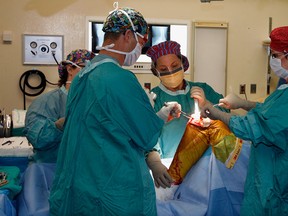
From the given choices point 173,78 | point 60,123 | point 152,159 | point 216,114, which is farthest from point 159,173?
point 173,78

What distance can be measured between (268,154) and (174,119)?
0.89 m

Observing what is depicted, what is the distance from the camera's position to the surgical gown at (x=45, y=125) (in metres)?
2.08

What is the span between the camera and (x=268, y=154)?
5.65ft

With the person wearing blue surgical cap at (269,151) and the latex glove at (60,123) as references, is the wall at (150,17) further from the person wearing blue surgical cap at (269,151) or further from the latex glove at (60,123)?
the person wearing blue surgical cap at (269,151)

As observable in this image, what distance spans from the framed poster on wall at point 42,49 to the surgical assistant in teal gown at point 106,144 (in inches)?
90.5

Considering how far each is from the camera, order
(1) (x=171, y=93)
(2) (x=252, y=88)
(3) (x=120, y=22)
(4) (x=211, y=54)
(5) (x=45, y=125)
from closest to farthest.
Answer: (3) (x=120, y=22) < (5) (x=45, y=125) < (1) (x=171, y=93) < (4) (x=211, y=54) < (2) (x=252, y=88)

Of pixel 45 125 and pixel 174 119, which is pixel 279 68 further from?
pixel 45 125

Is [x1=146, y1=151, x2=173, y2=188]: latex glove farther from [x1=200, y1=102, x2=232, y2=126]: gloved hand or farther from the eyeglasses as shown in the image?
the eyeglasses

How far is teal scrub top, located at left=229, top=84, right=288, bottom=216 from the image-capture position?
162 cm

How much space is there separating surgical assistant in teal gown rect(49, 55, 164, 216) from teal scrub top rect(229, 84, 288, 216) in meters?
0.52

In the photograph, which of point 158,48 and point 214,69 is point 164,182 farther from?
point 214,69

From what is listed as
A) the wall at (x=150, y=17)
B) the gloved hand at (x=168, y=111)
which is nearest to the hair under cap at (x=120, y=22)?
the gloved hand at (x=168, y=111)

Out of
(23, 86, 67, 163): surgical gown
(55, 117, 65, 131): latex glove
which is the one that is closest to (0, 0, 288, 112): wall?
(23, 86, 67, 163): surgical gown

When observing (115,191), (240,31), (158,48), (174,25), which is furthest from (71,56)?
(240,31)
